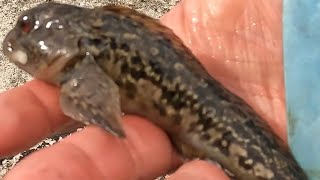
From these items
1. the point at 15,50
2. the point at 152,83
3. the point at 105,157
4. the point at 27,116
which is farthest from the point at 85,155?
the point at 15,50

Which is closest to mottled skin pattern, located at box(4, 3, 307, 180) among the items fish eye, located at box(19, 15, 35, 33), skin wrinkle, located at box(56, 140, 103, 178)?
fish eye, located at box(19, 15, 35, 33)

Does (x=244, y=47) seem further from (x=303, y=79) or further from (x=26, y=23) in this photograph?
(x=26, y=23)

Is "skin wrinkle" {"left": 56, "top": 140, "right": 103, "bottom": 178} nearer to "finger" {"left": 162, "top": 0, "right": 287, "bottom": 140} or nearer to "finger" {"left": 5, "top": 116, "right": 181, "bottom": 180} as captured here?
"finger" {"left": 5, "top": 116, "right": 181, "bottom": 180}

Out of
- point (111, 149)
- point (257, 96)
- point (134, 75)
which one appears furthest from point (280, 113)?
point (111, 149)

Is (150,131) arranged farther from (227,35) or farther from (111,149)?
(227,35)

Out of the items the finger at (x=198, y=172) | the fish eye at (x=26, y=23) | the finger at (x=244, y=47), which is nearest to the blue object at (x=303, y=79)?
the finger at (x=244, y=47)

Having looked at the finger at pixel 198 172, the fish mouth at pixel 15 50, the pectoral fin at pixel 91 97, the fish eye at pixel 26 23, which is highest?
the fish eye at pixel 26 23

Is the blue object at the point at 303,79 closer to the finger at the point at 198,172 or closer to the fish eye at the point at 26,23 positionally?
the finger at the point at 198,172

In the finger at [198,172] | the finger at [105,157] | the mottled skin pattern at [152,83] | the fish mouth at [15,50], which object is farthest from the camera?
the fish mouth at [15,50]
